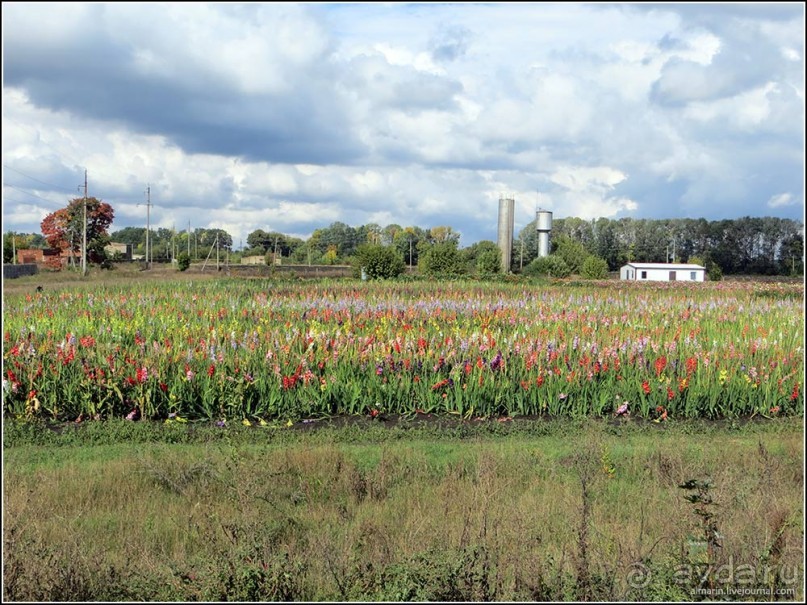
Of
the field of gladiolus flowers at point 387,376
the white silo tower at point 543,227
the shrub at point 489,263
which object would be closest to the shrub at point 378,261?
the shrub at point 489,263

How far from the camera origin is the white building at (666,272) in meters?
58.1

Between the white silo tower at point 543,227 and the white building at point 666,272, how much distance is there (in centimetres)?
736

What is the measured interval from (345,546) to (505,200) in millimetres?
51015

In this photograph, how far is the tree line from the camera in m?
54.0

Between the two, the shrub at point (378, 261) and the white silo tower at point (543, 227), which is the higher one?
the white silo tower at point (543, 227)

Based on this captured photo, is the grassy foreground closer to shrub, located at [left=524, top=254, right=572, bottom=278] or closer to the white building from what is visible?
shrub, located at [left=524, top=254, right=572, bottom=278]

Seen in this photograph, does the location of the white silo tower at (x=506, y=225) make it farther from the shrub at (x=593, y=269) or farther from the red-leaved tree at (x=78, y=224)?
the red-leaved tree at (x=78, y=224)

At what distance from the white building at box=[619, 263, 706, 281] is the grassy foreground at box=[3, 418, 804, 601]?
5303 centimetres

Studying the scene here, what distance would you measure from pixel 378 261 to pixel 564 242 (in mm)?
43336

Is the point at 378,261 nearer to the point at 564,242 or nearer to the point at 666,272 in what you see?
the point at 666,272

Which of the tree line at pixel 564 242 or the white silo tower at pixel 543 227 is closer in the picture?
the tree line at pixel 564 242

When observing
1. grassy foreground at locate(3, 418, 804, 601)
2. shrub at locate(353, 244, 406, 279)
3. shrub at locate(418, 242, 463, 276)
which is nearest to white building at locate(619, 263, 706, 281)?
shrub at locate(418, 242, 463, 276)

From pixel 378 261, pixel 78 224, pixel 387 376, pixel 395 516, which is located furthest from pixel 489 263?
pixel 395 516

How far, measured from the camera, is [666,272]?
194 feet
